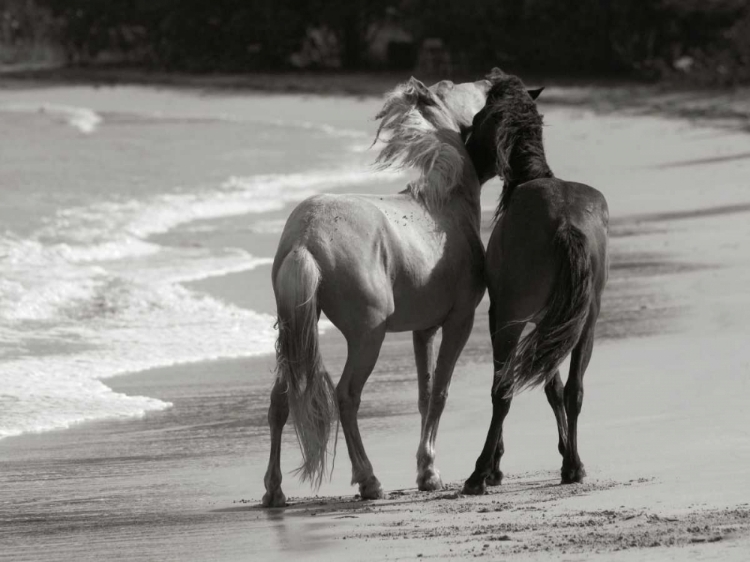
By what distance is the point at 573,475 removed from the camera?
5680mm

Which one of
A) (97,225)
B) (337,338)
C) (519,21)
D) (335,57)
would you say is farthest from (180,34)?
(337,338)

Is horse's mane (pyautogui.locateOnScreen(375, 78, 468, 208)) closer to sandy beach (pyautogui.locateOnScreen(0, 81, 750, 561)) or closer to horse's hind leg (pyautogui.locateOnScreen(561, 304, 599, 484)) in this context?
horse's hind leg (pyautogui.locateOnScreen(561, 304, 599, 484))

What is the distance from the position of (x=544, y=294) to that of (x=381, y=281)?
25.9 inches

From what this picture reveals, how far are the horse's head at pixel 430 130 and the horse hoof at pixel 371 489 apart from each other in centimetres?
130

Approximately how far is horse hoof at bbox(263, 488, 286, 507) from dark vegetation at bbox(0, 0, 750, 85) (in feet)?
75.5

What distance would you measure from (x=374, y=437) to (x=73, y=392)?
1982mm

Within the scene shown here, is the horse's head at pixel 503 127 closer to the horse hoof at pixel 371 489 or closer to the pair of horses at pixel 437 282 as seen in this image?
the pair of horses at pixel 437 282

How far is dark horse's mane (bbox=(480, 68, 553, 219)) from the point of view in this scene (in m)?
6.33

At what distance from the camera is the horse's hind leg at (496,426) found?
5684 mm

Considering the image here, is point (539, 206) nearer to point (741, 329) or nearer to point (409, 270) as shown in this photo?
point (409, 270)

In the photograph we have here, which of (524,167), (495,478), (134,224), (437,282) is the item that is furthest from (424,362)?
(134,224)

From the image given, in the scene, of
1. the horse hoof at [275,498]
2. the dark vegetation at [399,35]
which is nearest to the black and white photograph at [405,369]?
the horse hoof at [275,498]

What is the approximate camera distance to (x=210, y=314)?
10.2m

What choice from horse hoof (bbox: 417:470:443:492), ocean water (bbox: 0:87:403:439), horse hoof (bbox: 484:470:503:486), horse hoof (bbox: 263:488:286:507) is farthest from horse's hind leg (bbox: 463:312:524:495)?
ocean water (bbox: 0:87:403:439)
